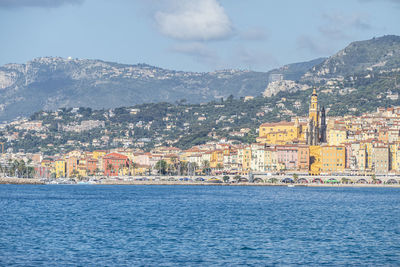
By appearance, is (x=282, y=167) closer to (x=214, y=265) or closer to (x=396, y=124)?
(x=396, y=124)

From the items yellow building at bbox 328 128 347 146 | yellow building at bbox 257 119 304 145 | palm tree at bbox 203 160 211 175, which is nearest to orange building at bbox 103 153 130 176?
palm tree at bbox 203 160 211 175

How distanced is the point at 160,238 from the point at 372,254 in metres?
11.8

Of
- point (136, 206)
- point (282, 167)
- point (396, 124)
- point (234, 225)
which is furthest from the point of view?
point (396, 124)

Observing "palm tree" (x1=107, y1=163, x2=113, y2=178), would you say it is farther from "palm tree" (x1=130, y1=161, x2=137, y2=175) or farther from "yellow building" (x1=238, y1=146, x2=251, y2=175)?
"yellow building" (x1=238, y1=146, x2=251, y2=175)

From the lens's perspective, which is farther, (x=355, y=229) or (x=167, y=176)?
(x=167, y=176)

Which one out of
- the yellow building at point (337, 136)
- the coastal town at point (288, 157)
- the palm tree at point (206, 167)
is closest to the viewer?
the coastal town at point (288, 157)

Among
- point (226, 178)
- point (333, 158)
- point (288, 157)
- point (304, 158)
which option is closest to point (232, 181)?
point (226, 178)

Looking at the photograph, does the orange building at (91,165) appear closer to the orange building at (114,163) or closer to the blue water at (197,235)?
the orange building at (114,163)

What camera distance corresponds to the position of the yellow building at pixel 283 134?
549 ft

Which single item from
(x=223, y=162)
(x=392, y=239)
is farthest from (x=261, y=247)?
(x=223, y=162)

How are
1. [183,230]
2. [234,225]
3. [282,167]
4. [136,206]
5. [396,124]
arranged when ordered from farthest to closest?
1. [396,124]
2. [282,167]
3. [136,206]
4. [234,225]
5. [183,230]

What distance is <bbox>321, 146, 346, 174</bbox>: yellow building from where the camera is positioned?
5822 inches

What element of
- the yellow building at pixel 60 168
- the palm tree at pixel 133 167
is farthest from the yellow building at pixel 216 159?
the yellow building at pixel 60 168

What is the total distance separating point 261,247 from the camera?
41031mm
